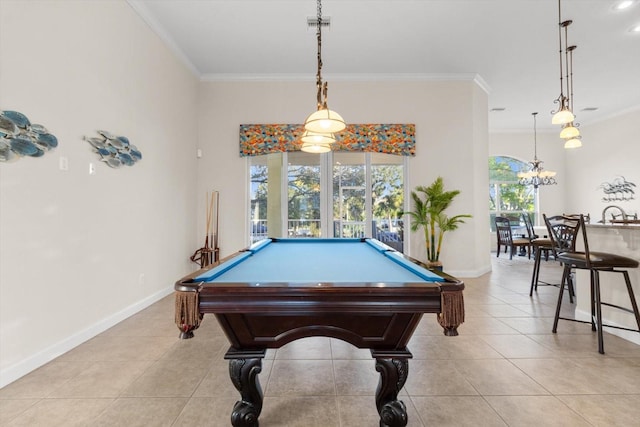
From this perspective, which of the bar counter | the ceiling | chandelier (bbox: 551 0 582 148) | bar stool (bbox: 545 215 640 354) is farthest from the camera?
the ceiling

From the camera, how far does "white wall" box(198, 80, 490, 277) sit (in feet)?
16.3

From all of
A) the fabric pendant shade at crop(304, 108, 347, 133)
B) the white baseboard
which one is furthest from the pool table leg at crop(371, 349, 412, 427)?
the white baseboard

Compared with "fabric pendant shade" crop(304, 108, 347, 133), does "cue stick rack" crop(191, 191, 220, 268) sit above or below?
below

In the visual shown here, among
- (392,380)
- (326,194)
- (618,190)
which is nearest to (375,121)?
(326,194)

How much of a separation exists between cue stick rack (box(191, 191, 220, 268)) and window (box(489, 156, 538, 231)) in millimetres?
7428

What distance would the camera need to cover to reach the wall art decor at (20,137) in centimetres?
191

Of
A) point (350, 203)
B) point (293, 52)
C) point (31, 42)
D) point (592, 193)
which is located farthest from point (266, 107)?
point (592, 193)

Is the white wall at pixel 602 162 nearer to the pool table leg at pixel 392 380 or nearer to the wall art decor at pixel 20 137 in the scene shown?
the pool table leg at pixel 392 380

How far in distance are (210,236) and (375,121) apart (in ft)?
11.1

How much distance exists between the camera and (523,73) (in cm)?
495

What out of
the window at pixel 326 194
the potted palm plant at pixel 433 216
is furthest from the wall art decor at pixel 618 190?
the window at pixel 326 194

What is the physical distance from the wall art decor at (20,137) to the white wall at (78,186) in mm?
52

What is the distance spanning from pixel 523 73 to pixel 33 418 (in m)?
6.93

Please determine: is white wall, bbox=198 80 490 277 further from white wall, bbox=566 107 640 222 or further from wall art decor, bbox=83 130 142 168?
white wall, bbox=566 107 640 222
